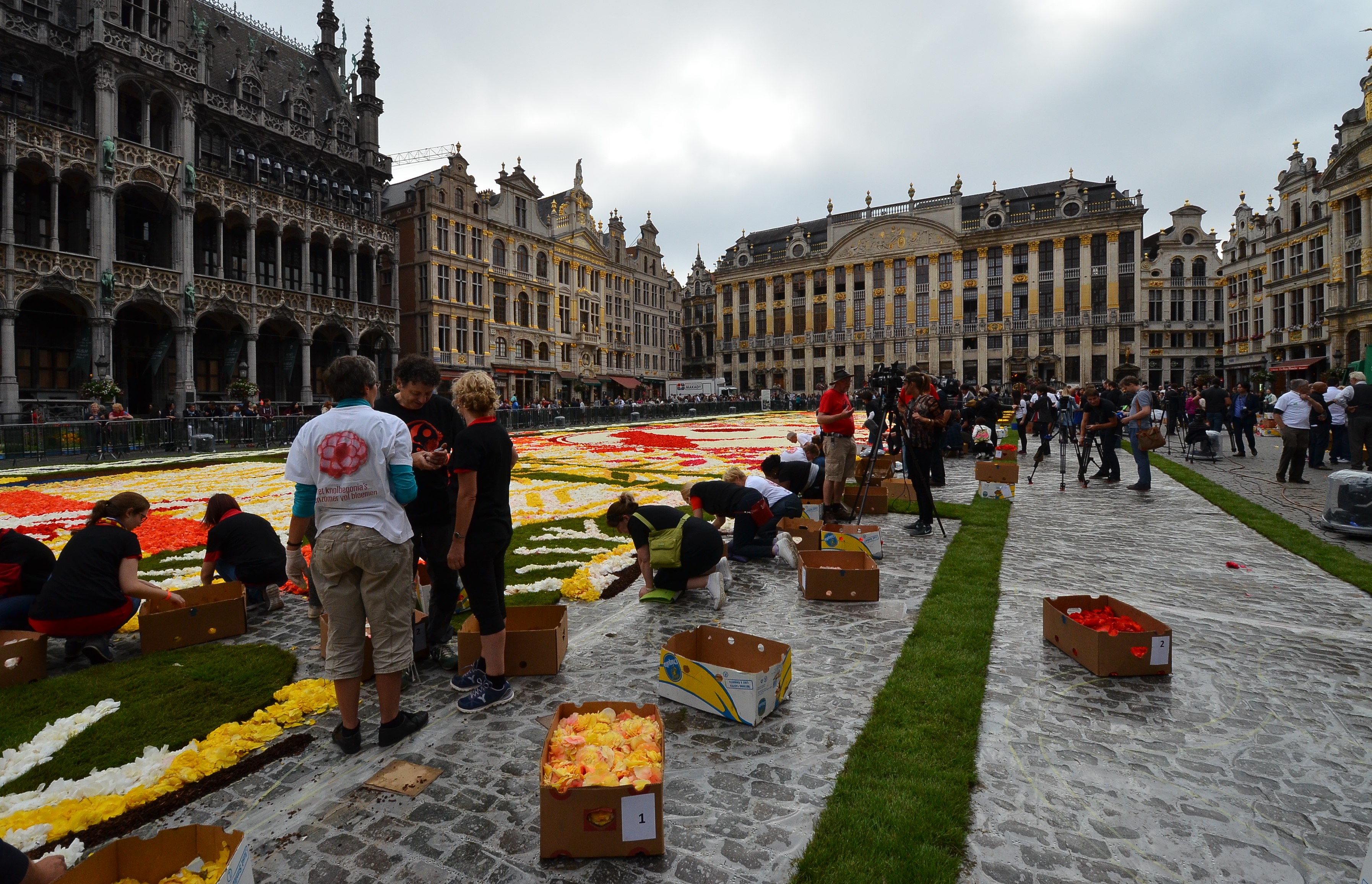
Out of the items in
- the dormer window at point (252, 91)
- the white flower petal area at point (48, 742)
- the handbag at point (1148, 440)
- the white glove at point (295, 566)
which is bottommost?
the white flower petal area at point (48, 742)

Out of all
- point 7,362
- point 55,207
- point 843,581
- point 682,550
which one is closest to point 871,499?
point 843,581

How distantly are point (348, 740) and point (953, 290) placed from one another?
2805 inches

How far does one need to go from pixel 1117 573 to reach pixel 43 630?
1019cm

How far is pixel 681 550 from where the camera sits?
657cm

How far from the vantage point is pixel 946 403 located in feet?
53.1

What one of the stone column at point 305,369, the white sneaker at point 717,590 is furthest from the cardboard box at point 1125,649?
the stone column at point 305,369

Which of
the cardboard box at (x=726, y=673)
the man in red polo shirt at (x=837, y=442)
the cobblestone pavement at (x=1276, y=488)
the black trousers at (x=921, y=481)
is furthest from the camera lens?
the man in red polo shirt at (x=837, y=442)

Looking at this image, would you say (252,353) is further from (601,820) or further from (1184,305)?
(1184,305)

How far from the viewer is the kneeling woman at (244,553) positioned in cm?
623

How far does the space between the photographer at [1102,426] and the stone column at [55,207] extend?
1464 inches

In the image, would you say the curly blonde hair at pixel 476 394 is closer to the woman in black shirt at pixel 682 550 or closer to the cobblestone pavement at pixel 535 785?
the cobblestone pavement at pixel 535 785

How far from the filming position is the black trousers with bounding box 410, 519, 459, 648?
16.3 feet

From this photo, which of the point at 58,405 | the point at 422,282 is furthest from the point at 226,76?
the point at 58,405

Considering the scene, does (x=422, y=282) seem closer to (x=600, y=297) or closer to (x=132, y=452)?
(x=600, y=297)
